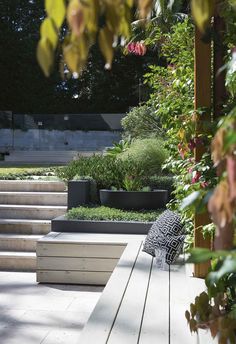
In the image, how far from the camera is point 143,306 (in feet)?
9.95

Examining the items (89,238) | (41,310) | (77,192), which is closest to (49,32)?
(41,310)

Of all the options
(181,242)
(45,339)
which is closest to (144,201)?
(181,242)

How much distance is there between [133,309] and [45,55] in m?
2.40

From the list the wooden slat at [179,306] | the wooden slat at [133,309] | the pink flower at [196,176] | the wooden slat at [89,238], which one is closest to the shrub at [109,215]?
the wooden slat at [89,238]

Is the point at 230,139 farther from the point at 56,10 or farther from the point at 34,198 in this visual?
the point at 34,198

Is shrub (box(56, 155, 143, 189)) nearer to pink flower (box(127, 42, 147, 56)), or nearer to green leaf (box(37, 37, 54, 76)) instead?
pink flower (box(127, 42, 147, 56))

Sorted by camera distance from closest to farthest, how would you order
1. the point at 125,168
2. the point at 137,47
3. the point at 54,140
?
the point at 137,47, the point at 125,168, the point at 54,140

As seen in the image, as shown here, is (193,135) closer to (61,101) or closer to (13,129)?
(13,129)

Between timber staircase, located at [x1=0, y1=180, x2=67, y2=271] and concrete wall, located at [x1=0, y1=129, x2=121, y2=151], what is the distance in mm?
15691

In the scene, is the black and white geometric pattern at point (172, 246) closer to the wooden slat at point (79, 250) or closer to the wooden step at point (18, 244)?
the wooden slat at point (79, 250)

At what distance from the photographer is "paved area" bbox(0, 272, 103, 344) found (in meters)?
3.73

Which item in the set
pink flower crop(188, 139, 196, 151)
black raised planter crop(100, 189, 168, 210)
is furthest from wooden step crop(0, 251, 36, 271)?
pink flower crop(188, 139, 196, 151)

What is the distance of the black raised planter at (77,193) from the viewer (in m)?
6.84

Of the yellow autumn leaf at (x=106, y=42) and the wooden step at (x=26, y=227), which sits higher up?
the yellow autumn leaf at (x=106, y=42)
